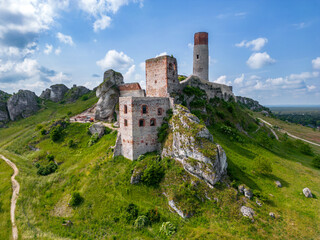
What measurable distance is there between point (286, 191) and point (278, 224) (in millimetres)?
7994

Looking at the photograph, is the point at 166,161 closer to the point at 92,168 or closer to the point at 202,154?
the point at 202,154

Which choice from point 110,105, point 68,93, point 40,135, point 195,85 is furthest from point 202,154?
point 68,93

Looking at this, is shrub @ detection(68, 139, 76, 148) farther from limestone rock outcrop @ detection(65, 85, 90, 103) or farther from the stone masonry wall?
limestone rock outcrop @ detection(65, 85, 90, 103)

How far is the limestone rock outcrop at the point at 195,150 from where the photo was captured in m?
24.2

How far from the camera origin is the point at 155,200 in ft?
79.9

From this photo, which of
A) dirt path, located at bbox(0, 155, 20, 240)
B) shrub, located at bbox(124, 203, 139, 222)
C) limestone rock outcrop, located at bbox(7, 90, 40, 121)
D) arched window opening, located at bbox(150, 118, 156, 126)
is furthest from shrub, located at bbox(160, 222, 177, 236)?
limestone rock outcrop, located at bbox(7, 90, 40, 121)

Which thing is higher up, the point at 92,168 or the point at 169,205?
the point at 92,168

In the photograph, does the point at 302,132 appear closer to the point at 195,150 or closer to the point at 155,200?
the point at 195,150

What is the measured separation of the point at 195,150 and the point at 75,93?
85303 millimetres

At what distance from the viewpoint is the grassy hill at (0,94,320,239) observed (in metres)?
20.8

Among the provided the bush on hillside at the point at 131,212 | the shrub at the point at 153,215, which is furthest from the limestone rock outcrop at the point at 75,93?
the shrub at the point at 153,215

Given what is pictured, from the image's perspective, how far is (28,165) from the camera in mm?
39719

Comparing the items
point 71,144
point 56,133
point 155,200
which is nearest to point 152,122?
point 155,200

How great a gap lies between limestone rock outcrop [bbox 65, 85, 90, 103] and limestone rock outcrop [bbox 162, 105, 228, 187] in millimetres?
78023
